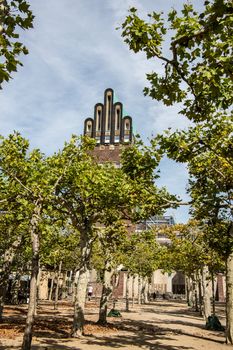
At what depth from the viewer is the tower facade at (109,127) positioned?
79.0 metres

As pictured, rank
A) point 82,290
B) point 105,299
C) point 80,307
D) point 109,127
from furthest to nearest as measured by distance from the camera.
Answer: point 109,127
point 105,299
point 82,290
point 80,307

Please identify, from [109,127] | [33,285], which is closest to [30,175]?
[33,285]

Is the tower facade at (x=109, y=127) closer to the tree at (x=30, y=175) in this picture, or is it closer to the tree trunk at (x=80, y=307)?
the tree trunk at (x=80, y=307)

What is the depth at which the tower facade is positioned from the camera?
259 ft

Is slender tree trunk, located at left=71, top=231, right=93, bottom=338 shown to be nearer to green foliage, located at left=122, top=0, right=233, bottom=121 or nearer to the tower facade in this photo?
green foliage, located at left=122, top=0, right=233, bottom=121

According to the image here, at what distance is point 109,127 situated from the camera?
8000 centimetres

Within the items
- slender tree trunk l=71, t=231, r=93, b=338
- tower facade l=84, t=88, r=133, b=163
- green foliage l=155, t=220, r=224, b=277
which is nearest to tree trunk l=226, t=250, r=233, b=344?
green foliage l=155, t=220, r=224, b=277

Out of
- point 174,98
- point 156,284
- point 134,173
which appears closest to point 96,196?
point 134,173

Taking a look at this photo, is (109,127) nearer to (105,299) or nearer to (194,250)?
(194,250)

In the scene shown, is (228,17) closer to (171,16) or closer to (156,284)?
(171,16)

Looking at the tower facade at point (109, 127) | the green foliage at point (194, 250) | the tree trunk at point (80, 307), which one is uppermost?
the tower facade at point (109, 127)

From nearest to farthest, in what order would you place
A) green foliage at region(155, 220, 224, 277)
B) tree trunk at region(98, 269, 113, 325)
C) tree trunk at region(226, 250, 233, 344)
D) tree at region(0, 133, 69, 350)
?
1. tree at region(0, 133, 69, 350)
2. tree trunk at region(226, 250, 233, 344)
3. tree trunk at region(98, 269, 113, 325)
4. green foliage at region(155, 220, 224, 277)

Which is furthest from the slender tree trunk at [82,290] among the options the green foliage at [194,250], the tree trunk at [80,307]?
the green foliage at [194,250]

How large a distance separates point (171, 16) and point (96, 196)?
10.5 m
